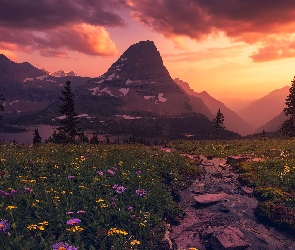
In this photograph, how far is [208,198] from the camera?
437 inches

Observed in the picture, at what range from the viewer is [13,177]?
9.76 metres

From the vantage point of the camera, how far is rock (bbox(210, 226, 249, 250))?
7.58 m

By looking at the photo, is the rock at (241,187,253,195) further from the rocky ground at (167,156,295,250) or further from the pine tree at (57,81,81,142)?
the pine tree at (57,81,81,142)

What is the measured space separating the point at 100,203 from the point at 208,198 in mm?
5223

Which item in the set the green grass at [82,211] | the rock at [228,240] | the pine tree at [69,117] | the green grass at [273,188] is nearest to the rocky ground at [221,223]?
the rock at [228,240]

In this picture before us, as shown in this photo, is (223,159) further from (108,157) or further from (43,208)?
(43,208)

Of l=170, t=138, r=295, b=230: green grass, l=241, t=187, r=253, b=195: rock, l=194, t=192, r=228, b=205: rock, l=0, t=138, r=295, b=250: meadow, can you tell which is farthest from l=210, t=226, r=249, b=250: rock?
l=241, t=187, r=253, b=195: rock

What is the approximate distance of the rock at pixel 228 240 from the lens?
24.9 ft

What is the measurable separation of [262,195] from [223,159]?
840cm

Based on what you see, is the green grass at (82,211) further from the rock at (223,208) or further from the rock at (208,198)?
the rock at (223,208)

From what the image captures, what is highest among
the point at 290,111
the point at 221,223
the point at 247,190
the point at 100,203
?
the point at 290,111

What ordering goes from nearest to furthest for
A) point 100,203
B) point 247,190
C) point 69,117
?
point 100,203 → point 247,190 → point 69,117

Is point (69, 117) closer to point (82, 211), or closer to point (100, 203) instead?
point (100, 203)

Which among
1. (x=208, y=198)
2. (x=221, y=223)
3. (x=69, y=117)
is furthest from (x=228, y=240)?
(x=69, y=117)
